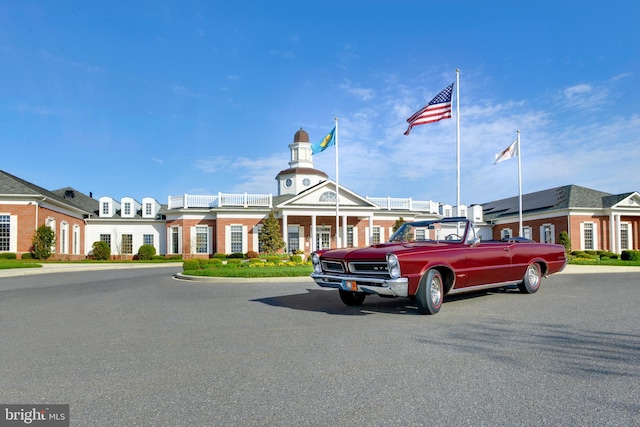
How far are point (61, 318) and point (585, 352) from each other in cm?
825

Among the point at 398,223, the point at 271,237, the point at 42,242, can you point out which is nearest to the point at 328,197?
the point at 398,223

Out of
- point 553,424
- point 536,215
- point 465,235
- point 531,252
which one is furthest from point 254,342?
point 536,215

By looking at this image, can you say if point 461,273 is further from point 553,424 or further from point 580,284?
point 580,284

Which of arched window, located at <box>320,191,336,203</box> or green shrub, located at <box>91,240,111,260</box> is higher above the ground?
arched window, located at <box>320,191,336,203</box>

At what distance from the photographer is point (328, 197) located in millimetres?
36219

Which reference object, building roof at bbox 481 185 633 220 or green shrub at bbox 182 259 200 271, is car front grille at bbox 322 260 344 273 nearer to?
green shrub at bbox 182 259 200 271

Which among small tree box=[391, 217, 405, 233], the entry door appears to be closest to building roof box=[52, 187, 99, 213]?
the entry door

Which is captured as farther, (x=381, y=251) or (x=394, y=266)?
(x=381, y=251)

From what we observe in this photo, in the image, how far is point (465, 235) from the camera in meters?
8.88

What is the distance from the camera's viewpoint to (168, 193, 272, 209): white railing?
122 ft

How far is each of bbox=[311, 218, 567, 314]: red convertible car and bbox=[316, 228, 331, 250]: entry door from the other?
91.7ft

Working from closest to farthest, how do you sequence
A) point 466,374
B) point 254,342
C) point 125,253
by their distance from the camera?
point 466,374, point 254,342, point 125,253

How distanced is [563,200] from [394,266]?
3703 cm

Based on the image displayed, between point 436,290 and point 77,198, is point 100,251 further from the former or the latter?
point 436,290
